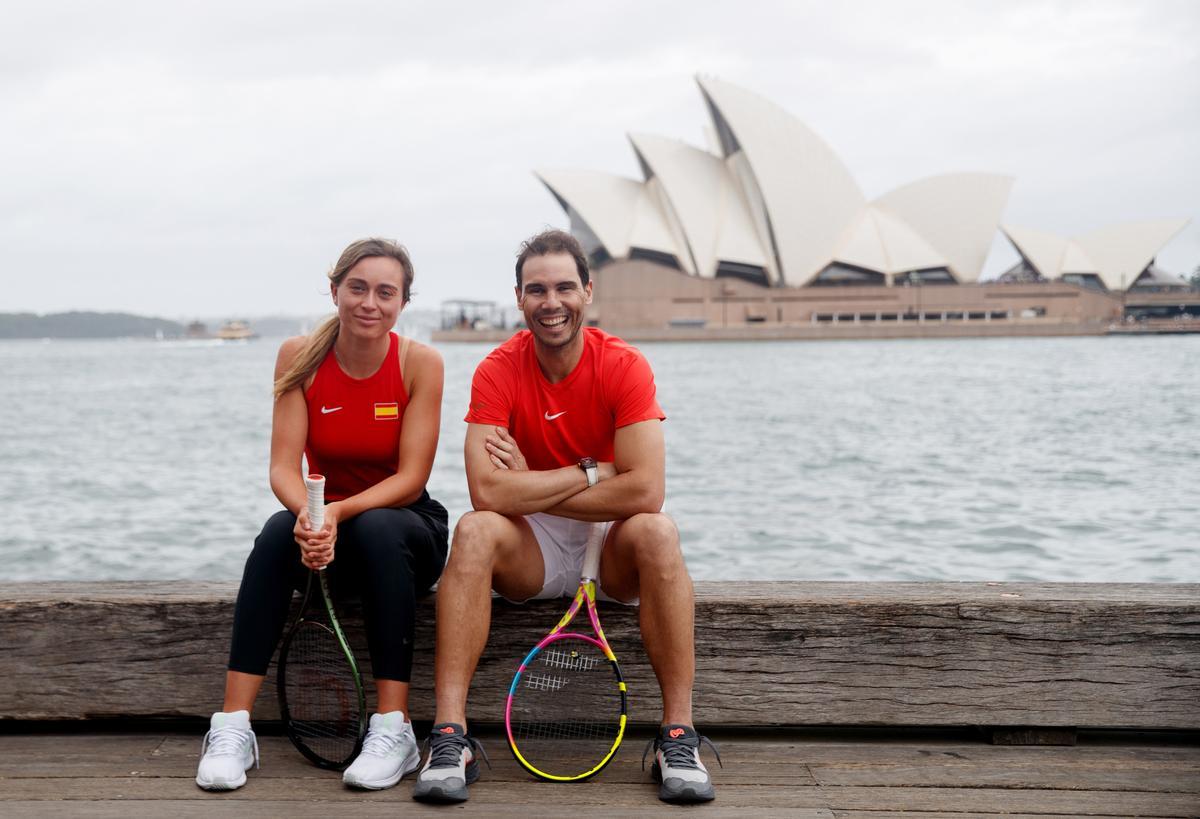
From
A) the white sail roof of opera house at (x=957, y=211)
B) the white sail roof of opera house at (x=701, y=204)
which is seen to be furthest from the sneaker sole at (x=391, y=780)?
the white sail roof of opera house at (x=957, y=211)

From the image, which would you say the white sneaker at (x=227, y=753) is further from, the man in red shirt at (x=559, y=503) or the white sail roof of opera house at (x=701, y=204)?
the white sail roof of opera house at (x=701, y=204)

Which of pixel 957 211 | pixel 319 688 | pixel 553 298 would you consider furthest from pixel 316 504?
pixel 957 211

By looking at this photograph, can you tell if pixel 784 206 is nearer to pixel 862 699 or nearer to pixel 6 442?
pixel 6 442

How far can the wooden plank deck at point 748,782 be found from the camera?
1.70m

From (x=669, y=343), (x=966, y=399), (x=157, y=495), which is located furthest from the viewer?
(x=669, y=343)

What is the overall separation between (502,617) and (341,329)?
65cm

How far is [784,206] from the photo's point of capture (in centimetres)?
3684

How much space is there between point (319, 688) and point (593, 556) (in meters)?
0.58

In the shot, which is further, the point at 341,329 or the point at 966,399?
the point at 966,399

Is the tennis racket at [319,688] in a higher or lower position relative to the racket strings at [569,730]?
higher

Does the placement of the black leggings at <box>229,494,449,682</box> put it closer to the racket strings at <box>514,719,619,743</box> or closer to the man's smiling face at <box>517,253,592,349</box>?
the racket strings at <box>514,719,619,743</box>

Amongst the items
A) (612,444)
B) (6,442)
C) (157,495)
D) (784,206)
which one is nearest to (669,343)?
(784,206)

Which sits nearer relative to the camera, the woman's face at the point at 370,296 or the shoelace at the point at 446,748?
the shoelace at the point at 446,748

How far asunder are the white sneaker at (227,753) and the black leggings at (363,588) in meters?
0.09
